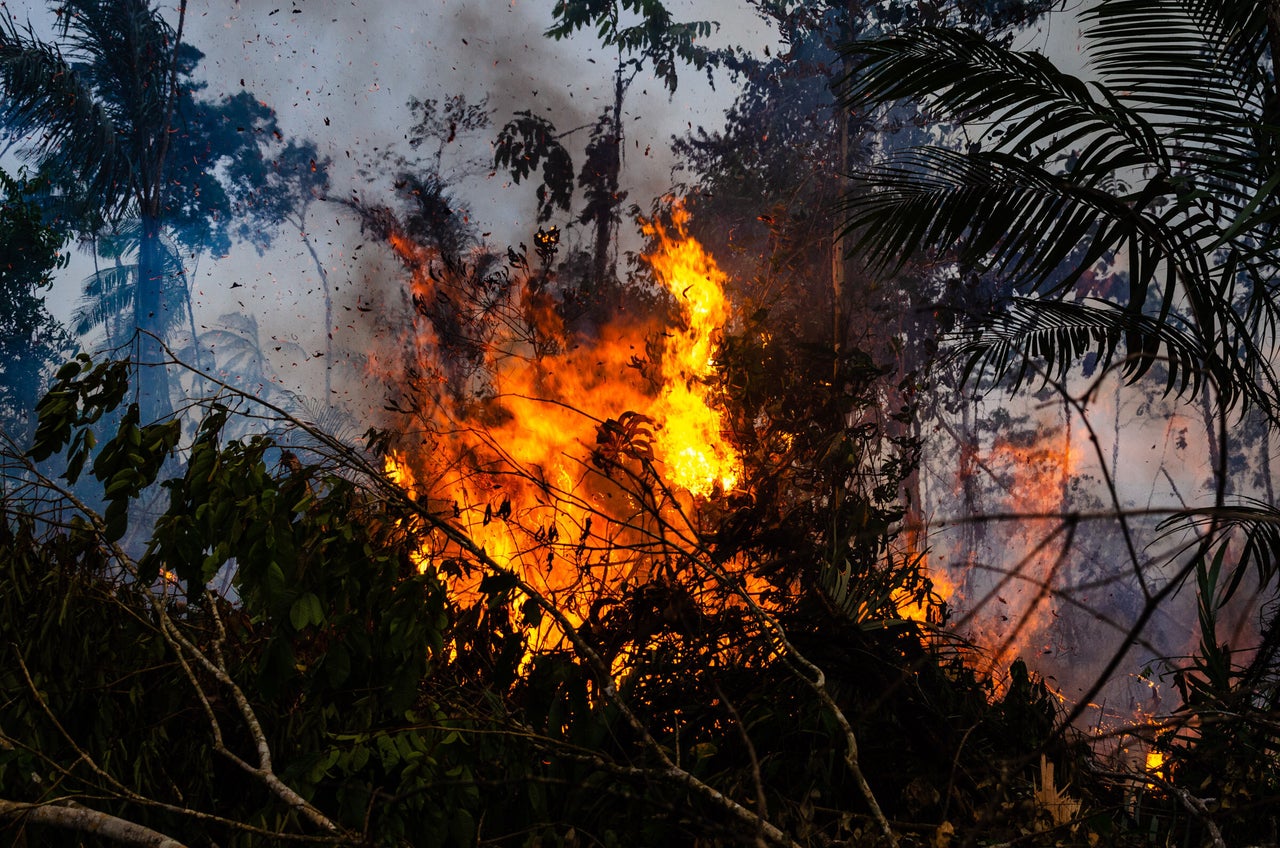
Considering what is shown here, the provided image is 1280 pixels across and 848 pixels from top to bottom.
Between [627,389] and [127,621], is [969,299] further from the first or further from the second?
[127,621]

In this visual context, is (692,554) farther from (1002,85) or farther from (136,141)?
(136,141)

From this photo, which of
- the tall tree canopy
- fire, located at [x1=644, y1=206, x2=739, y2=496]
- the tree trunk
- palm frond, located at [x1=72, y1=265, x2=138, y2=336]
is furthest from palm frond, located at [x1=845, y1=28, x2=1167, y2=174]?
palm frond, located at [x1=72, y1=265, x2=138, y2=336]

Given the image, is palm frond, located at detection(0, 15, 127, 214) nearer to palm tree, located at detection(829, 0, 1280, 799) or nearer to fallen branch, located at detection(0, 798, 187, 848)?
palm tree, located at detection(829, 0, 1280, 799)

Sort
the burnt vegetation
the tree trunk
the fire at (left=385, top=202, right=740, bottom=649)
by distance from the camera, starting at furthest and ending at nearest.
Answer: the tree trunk
the fire at (left=385, top=202, right=740, bottom=649)
the burnt vegetation

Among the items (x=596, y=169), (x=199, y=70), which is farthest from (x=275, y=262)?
(x=596, y=169)

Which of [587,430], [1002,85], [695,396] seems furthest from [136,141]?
[1002,85]

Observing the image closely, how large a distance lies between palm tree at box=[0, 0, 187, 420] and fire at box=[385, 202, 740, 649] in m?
4.76

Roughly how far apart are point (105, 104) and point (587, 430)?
9399mm

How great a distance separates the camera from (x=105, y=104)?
482 inches

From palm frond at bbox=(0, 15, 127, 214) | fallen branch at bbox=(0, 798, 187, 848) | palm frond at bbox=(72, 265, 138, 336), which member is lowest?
fallen branch at bbox=(0, 798, 187, 848)

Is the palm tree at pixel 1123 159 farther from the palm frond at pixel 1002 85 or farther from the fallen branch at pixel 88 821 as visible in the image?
the fallen branch at pixel 88 821

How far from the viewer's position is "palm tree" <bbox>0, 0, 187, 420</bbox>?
11031 millimetres

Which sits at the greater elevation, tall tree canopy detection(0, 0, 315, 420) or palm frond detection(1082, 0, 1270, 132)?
tall tree canopy detection(0, 0, 315, 420)

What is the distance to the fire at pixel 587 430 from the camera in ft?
15.0
